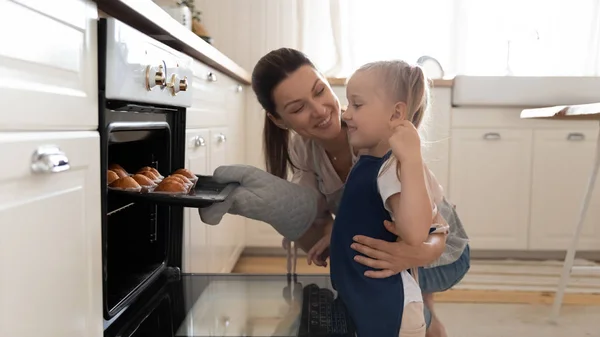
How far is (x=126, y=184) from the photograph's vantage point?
94 cm

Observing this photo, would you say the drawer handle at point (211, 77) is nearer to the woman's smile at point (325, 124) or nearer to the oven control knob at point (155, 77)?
the woman's smile at point (325, 124)

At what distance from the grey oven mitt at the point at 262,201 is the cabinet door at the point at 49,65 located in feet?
1.15

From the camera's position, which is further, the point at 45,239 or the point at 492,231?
the point at 492,231

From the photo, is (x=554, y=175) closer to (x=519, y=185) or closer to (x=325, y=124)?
(x=519, y=185)

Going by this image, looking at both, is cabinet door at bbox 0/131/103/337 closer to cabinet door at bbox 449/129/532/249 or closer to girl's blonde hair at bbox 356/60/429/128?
girl's blonde hair at bbox 356/60/429/128

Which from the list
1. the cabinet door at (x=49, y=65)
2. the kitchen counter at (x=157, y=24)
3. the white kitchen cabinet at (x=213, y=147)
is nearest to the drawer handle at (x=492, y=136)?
the white kitchen cabinet at (x=213, y=147)

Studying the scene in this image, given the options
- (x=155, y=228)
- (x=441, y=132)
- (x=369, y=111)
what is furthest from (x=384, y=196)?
(x=441, y=132)

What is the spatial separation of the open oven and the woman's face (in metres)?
0.23

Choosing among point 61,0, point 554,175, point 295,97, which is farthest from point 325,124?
point 554,175

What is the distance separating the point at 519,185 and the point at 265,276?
1.70m

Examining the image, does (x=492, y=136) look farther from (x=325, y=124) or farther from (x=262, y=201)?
(x=262, y=201)

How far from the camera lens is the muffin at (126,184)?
92 centimetres

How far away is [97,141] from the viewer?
2.74ft

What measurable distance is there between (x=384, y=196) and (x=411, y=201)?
0.24 ft
